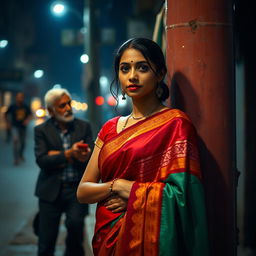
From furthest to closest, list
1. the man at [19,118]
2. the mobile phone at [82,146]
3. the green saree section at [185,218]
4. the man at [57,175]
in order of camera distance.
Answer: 1. the man at [19,118]
2. the man at [57,175]
3. the mobile phone at [82,146]
4. the green saree section at [185,218]

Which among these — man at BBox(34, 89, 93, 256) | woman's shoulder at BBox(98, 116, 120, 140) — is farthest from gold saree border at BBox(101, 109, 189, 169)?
man at BBox(34, 89, 93, 256)

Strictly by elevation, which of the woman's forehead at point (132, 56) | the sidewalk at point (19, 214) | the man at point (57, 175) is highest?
the woman's forehead at point (132, 56)

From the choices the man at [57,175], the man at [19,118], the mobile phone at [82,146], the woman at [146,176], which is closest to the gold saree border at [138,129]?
the woman at [146,176]

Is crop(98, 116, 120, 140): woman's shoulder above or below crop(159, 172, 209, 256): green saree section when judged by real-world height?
above

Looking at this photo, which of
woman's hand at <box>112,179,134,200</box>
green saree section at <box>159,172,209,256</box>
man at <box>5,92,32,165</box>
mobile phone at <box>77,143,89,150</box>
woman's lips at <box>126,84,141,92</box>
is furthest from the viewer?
man at <box>5,92,32,165</box>

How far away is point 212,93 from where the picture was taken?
2.25 meters

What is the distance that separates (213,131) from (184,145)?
0.92ft

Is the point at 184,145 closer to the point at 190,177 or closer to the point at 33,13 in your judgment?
the point at 190,177

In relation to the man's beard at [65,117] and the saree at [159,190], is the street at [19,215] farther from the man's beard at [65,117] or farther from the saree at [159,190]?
the saree at [159,190]

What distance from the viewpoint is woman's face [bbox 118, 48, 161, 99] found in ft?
7.34

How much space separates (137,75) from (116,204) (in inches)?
25.2

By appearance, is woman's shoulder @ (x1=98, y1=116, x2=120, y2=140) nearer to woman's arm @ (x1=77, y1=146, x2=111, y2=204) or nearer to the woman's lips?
woman's arm @ (x1=77, y1=146, x2=111, y2=204)

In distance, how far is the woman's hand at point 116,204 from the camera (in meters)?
2.21

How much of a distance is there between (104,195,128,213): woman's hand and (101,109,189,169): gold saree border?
191 millimetres
